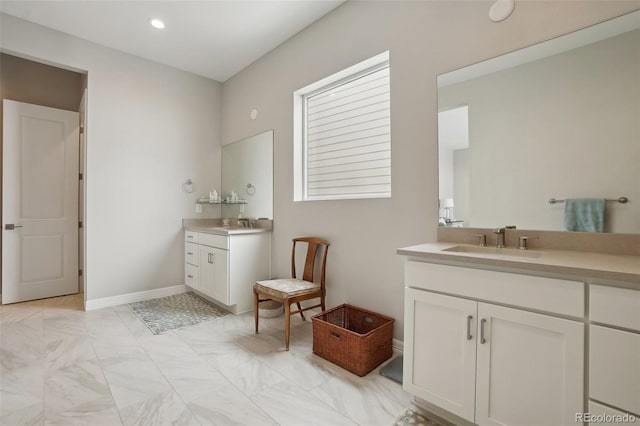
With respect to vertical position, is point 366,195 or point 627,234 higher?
point 366,195

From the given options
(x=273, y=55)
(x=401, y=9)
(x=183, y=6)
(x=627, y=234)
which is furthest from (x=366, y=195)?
(x=183, y=6)

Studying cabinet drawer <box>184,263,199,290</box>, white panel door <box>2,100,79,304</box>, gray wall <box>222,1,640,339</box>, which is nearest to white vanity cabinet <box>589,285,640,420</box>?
gray wall <box>222,1,640,339</box>

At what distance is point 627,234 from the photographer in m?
1.40

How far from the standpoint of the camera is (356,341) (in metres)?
1.92

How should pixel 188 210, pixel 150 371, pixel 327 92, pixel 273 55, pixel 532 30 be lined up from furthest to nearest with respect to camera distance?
pixel 188 210, pixel 273 55, pixel 327 92, pixel 150 371, pixel 532 30

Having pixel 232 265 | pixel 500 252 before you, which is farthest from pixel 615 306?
pixel 232 265

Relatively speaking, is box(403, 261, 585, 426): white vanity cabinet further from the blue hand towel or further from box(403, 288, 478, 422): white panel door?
the blue hand towel

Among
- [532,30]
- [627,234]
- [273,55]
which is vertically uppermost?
[273,55]

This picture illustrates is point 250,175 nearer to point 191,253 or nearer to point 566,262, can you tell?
point 191,253

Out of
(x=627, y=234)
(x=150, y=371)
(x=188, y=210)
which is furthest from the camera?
(x=188, y=210)

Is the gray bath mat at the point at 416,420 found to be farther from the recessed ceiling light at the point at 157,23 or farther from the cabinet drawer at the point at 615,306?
the recessed ceiling light at the point at 157,23

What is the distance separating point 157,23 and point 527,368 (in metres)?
3.85

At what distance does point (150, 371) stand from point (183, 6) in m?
2.96

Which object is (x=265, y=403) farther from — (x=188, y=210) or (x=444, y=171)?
(x=188, y=210)
